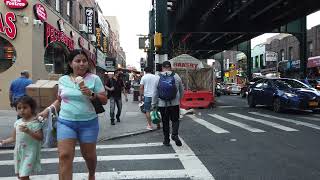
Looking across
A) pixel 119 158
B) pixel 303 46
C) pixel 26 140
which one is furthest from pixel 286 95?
pixel 303 46

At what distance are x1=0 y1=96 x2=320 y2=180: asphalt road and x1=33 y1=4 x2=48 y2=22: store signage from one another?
34.5 ft

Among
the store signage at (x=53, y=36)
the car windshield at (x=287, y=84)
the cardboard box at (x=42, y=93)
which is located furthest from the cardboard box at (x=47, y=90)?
the store signage at (x=53, y=36)

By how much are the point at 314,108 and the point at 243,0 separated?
29.1ft

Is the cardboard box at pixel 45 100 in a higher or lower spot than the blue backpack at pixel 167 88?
lower

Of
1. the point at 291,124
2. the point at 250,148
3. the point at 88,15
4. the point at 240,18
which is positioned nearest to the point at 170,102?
the point at 250,148

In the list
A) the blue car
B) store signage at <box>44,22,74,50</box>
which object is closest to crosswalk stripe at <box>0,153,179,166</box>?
the blue car

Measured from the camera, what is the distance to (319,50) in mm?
46188

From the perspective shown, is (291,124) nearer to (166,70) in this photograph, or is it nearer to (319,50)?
(166,70)

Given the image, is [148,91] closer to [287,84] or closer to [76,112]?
[76,112]

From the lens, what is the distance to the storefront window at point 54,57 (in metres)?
23.3

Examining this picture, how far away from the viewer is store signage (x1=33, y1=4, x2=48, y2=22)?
20406 mm

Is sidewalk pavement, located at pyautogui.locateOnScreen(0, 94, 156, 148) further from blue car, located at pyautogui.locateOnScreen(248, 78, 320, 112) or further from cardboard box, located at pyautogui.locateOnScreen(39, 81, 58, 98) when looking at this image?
blue car, located at pyautogui.locateOnScreen(248, 78, 320, 112)

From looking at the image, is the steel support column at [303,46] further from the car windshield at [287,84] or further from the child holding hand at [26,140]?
the child holding hand at [26,140]

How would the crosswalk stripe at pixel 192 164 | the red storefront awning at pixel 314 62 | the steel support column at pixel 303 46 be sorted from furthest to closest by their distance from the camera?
1. the red storefront awning at pixel 314 62
2. the steel support column at pixel 303 46
3. the crosswalk stripe at pixel 192 164
